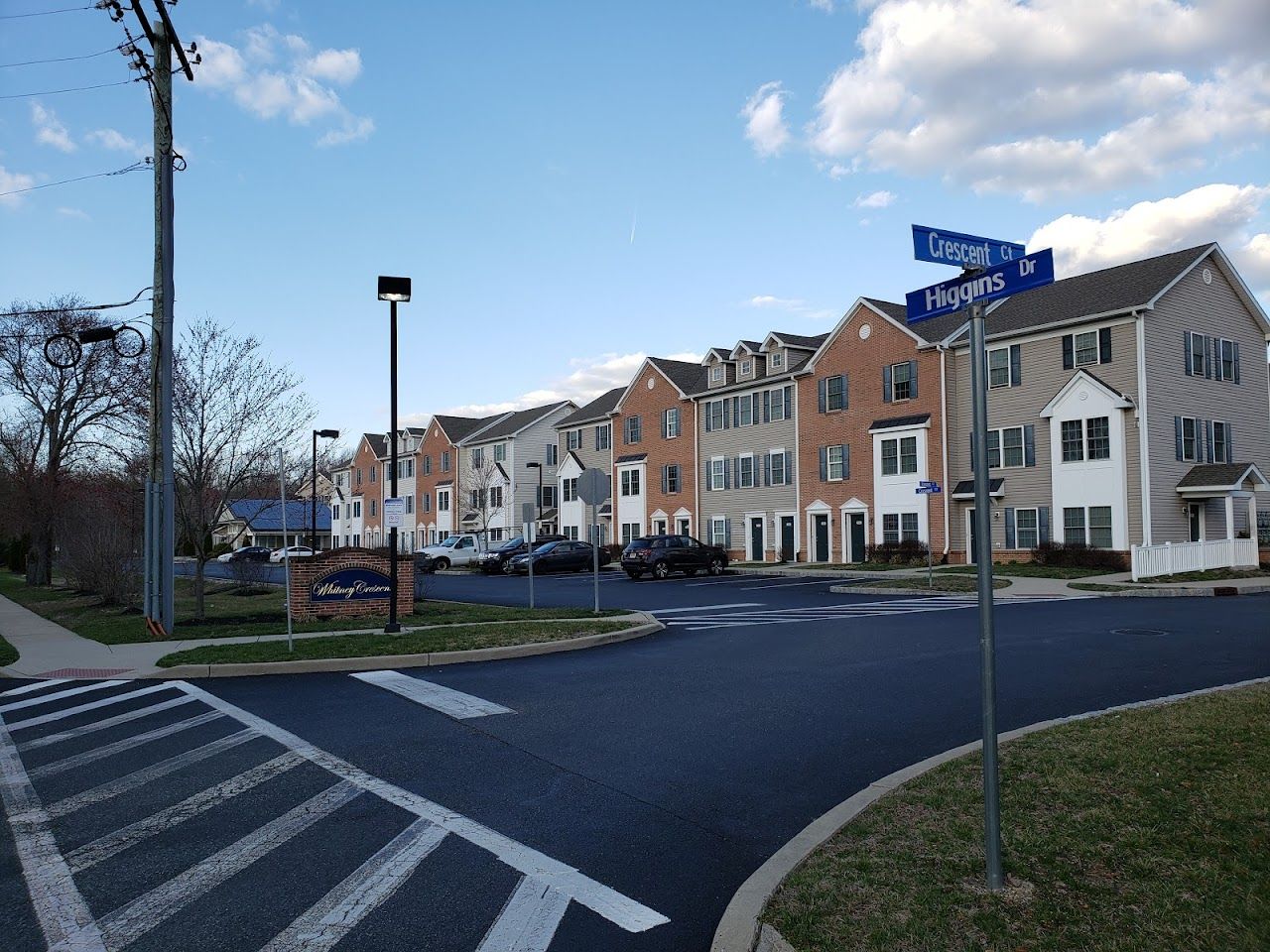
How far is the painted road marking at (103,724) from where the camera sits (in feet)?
28.4

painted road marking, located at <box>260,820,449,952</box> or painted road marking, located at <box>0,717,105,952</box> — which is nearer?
painted road marking, located at <box>260,820,449,952</box>

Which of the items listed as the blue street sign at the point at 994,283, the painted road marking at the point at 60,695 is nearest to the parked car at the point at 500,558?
the painted road marking at the point at 60,695

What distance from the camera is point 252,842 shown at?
5691mm

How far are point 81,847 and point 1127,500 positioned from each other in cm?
3221

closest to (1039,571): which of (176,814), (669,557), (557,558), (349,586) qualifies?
(669,557)

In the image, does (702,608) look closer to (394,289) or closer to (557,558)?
(394,289)

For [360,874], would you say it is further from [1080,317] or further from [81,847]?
[1080,317]

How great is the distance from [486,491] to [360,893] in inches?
2316

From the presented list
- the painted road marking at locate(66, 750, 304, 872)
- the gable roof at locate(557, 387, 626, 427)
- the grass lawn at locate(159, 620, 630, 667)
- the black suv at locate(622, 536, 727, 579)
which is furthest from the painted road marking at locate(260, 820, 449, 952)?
the gable roof at locate(557, 387, 626, 427)

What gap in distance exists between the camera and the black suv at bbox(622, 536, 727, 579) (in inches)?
1425

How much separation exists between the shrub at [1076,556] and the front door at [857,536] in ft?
25.9

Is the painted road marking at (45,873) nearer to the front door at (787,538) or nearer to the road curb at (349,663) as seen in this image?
the road curb at (349,663)

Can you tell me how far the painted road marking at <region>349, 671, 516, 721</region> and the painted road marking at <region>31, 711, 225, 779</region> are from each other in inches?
79.3

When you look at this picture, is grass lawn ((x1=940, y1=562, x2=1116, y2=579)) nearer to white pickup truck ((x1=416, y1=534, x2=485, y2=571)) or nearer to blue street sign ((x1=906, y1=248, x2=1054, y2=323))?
white pickup truck ((x1=416, y1=534, x2=485, y2=571))
